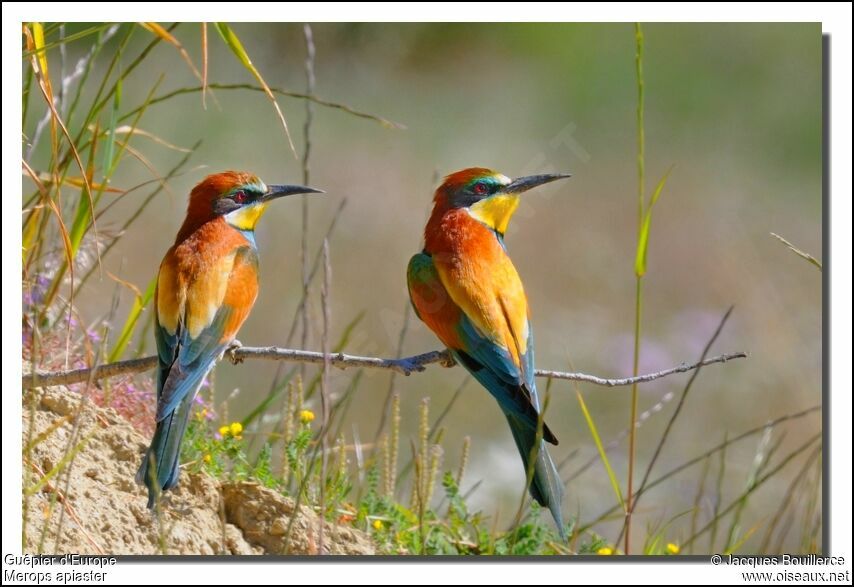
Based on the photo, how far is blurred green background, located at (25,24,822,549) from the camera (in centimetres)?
277

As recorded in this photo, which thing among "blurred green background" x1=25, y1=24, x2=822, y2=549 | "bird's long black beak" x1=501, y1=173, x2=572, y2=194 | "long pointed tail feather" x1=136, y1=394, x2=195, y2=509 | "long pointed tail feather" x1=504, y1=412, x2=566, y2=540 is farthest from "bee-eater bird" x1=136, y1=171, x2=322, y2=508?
"long pointed tail feather" x1=504, y1=412, x2=566, y2=540

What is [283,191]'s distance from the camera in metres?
2.61

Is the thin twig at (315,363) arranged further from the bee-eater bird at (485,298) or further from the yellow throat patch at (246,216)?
the yellow throat patch at (246,216)

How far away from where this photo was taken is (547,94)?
313cm

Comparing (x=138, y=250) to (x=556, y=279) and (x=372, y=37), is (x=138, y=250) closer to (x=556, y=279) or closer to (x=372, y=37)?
(x=372, y=37)

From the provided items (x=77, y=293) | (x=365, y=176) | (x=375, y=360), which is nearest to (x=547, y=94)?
(x=365, y=176)

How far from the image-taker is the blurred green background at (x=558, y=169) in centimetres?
277

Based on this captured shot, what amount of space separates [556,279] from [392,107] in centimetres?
60

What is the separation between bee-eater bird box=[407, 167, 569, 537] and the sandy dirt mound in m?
0.43

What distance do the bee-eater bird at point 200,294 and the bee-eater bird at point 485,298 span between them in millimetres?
326

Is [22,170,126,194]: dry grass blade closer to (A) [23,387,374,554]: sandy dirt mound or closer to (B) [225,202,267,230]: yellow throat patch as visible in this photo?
(B) [225,202,267,230]: yellow throat patch

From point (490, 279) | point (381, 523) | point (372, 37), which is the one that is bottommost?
point (381, 523)

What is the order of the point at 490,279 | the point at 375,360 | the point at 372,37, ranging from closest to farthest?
the point at 375,360, the point at 490,279, the point at 372,37

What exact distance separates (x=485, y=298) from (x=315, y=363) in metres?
0.42
